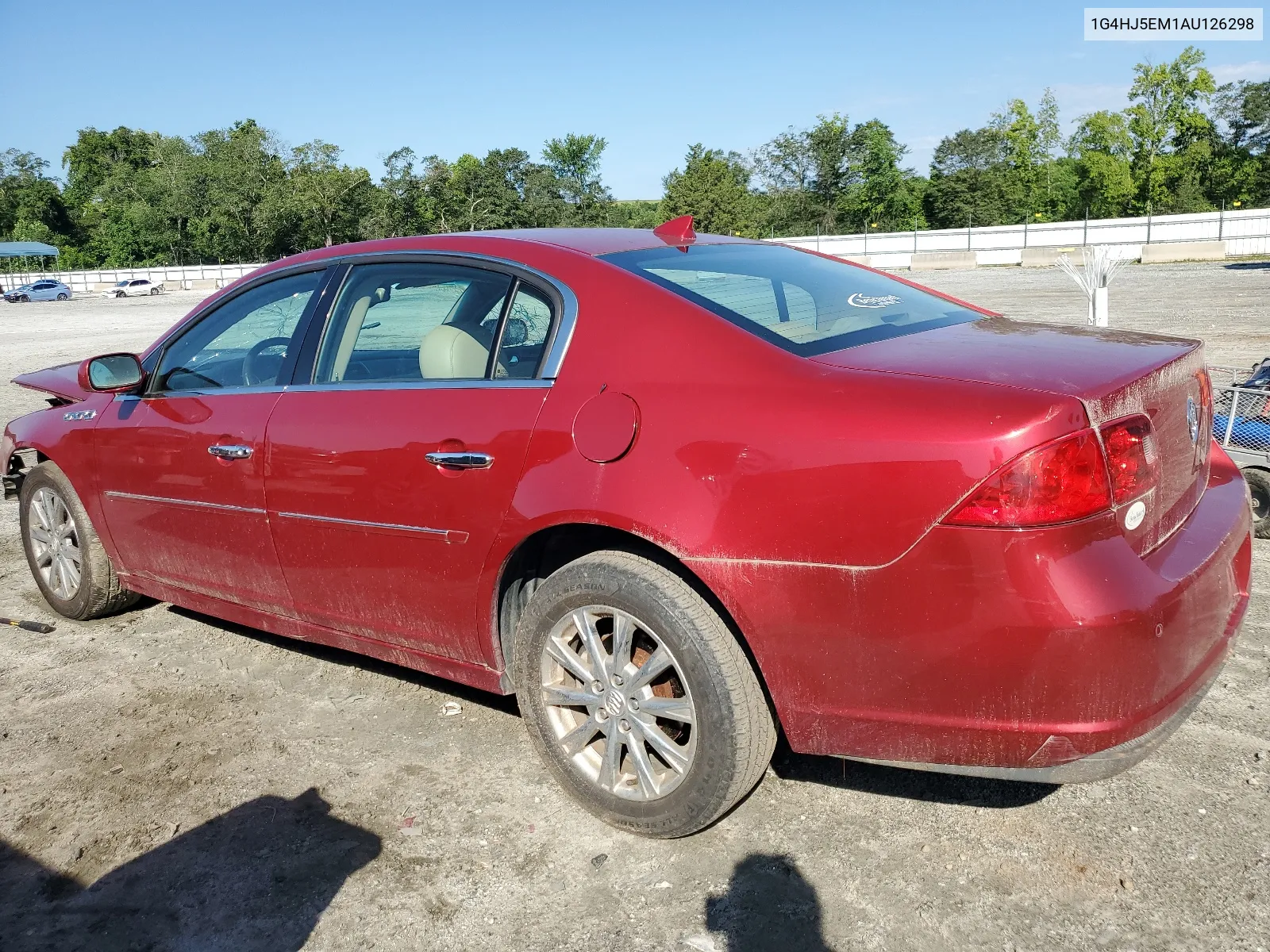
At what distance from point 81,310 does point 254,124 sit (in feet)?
248

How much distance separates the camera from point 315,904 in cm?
267

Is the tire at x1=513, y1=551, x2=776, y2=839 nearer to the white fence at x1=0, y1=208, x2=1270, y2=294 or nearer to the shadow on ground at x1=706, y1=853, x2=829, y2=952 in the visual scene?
the shadow on ground at x1=706, y1=853, x2=829, y2=952

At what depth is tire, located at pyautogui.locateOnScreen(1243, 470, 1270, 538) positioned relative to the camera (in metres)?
5.14

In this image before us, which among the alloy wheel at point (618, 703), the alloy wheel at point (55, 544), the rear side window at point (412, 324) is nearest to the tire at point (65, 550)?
the alloy wheel at point (55, 544)

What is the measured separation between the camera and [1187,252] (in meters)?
38.6

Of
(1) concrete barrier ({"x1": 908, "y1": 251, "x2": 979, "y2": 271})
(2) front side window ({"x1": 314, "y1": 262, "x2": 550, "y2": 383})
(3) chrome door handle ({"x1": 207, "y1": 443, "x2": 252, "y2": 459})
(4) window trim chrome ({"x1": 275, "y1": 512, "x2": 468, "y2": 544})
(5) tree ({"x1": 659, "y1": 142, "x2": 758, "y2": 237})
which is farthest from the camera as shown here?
(5) tree ({"x1": 659, "y1": 142, "x2": 758, "y2": 237})

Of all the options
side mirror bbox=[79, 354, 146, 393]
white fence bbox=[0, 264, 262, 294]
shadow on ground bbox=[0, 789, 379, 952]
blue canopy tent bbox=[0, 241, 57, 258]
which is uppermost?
blue canopy tent bbox=[0, 241, 57, 258]

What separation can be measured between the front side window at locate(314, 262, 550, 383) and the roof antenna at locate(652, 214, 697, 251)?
0.60 metres

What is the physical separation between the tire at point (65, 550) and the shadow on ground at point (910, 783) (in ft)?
10.4

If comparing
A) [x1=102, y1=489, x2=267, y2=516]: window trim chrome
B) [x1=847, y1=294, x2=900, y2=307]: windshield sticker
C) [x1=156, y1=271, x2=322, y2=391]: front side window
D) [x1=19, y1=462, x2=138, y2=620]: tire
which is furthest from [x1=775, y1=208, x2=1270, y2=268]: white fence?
[x1=847, y1=294, x2=900, y2=307]: windshield sticker

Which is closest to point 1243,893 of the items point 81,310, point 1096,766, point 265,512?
point 1096,766

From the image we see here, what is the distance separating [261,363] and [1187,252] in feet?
137

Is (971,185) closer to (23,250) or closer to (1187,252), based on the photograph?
(1187,252)

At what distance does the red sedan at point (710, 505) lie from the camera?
2246mm
